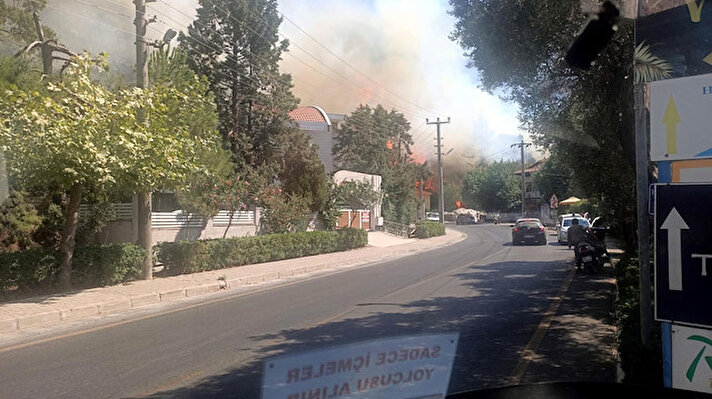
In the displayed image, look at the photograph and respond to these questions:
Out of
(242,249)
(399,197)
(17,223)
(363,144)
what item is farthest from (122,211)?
(363,144)

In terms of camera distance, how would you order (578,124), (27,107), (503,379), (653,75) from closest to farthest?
(653,75), (503,379), (27,107), (578,124)

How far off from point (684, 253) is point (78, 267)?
12.1 metres

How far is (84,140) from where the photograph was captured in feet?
34.3

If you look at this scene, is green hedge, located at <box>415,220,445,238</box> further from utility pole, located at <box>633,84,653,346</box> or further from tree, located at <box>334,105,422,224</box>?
utility pole, located at <box>633,84,653,346</box>

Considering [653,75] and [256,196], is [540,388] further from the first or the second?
[256,196]

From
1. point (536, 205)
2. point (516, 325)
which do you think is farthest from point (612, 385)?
point (536, 205)

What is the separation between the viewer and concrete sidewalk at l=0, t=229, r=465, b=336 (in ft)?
31.2

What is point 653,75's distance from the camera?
14.3 ft

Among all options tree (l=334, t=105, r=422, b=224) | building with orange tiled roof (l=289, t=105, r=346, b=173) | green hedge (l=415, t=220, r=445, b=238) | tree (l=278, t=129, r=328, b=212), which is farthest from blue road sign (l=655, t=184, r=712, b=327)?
building with orange tiled roof (l=289, t=105, r=346, b=173)

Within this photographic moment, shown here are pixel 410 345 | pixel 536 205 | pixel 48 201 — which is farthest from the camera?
pixel 536 205

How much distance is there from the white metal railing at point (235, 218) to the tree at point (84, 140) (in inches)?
269

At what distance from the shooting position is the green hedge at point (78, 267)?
1102 centimetres

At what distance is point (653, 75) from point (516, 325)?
471cm

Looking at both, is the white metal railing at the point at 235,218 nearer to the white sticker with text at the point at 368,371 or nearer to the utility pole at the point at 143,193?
the utility pole at the point at 143,193
